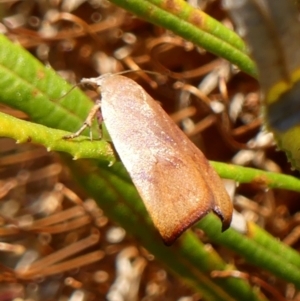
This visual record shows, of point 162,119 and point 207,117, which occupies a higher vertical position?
point 162,119

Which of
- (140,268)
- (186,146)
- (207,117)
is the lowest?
(140,268)

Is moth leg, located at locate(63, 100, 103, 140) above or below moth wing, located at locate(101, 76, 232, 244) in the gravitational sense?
below

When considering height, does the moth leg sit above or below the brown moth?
below

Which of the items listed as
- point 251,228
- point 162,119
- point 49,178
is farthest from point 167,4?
point 49,178

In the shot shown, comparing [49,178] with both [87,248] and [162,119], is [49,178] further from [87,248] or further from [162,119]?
[162,119]

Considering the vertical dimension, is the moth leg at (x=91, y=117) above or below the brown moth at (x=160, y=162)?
below

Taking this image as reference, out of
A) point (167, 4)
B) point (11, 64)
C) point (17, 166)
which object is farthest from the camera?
point (17, 166)

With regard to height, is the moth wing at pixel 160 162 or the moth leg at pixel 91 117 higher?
the moth wing at pixel 160 162

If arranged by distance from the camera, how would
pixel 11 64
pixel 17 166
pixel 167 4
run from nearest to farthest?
pixel 11 64 < pixel 167 4 < pixel 17 166
